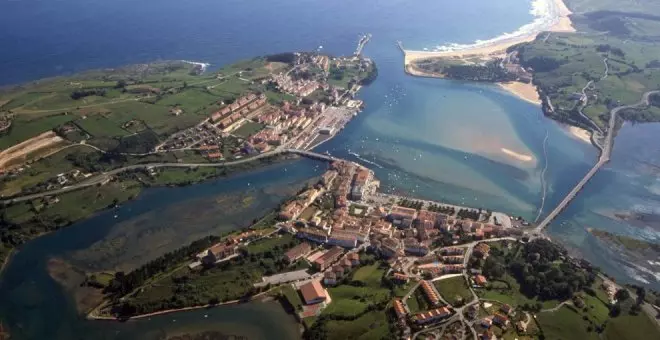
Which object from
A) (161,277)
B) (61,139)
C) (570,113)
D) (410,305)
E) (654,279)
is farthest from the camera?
(570,113)

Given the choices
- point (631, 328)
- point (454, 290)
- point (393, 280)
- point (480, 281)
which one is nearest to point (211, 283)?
point (393, 280)

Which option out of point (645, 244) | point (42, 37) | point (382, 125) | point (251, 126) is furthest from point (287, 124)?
point (42, 37)

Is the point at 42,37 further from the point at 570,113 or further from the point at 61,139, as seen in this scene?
the point at 570,113

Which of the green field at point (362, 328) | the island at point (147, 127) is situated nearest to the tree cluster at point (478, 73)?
the island at point (147, 127)

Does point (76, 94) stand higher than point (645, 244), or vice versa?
point (76, 94)

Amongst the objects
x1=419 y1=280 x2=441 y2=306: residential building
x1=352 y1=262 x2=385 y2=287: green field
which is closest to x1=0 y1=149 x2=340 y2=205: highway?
x1=352 y1=262 x2=385 y2=287: green field

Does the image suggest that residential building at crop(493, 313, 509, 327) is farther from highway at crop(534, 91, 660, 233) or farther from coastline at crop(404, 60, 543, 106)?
coastline at crop(404, 60, 543, 106)

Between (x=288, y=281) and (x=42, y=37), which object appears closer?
(x=288, y=281)
